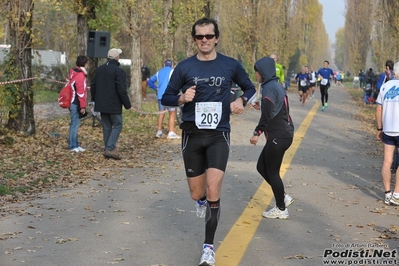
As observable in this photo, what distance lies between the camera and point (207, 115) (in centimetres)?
633

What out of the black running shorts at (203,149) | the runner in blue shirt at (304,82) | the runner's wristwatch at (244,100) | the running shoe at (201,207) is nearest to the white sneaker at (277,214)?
the running shoe at (201,207)

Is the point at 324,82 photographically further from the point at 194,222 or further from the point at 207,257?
the point at 207,257

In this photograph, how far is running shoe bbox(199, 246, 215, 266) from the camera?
238 inches

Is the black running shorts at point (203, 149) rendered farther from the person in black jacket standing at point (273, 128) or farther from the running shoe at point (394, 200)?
the running shoe at point (394, 200)

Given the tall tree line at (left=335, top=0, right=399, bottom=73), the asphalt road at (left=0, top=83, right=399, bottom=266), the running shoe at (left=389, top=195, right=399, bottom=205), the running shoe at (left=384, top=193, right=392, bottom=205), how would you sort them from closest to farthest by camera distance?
the asphalt road at (left=0, top=83, right=399, bottom=266), the running shoe at (left=389, top=195, right=399, bottom=205), the running shoe at (left=384, top=193, right=392, bottom=205), the tall tree line at (left=335, top=0, right=399, bottom=73)

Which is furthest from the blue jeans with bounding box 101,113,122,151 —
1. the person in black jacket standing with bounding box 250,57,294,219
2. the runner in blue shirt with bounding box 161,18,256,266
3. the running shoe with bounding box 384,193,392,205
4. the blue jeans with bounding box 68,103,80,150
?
the runner in blue shirt with bounding box 161,18,256,266

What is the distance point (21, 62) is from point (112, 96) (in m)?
3.04

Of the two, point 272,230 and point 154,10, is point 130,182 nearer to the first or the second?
point 272,230

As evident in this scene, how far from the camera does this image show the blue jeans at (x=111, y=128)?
13.5 metres

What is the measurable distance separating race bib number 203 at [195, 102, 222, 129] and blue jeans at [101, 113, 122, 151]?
731 cm

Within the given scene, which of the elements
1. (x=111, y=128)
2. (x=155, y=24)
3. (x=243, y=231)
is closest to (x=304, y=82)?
(x=155, y=24)

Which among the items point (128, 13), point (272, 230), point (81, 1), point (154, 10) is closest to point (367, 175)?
point (272, 230)

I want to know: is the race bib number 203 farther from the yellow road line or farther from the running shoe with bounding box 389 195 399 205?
the running shoe with bounding box 389 195 399 205

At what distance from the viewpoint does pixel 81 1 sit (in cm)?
1908
